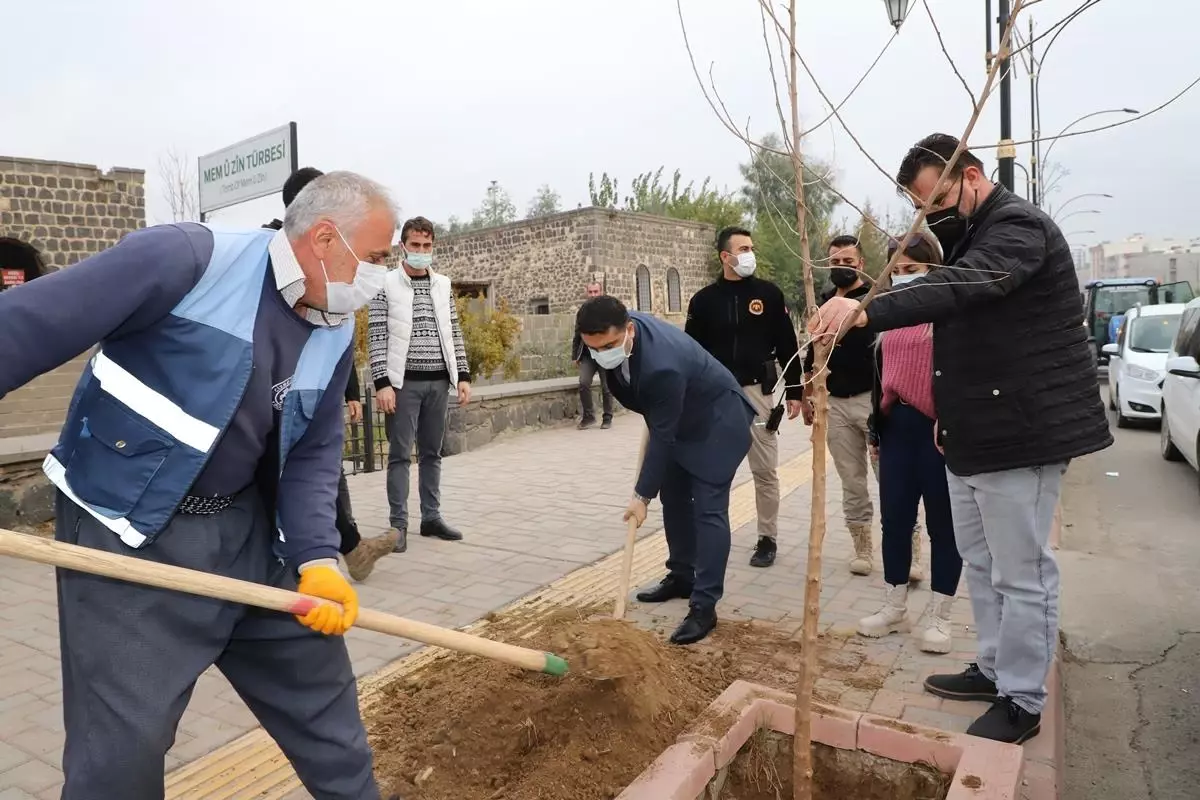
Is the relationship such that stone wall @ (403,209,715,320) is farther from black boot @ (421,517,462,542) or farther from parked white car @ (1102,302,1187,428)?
black boot @ (421,517,462,542)

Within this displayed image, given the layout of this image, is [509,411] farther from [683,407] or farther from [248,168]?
[683,407]

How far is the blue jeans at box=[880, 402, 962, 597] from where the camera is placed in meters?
3.65

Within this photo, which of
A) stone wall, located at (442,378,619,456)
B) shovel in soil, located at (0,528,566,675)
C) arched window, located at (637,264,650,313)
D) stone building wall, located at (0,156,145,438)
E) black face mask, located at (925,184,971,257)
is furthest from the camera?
arched window, located at (637,264,650,313)

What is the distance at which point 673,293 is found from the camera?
2630 cm

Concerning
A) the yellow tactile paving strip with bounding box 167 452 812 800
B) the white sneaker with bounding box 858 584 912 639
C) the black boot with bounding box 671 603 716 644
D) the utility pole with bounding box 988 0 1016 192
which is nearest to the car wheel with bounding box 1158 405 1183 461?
the utility pole with bounding box 988 0 1016 192

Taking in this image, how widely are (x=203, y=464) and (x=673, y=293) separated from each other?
2496cm

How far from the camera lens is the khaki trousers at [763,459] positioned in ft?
16.5

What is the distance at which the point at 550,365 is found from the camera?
16.2 metres

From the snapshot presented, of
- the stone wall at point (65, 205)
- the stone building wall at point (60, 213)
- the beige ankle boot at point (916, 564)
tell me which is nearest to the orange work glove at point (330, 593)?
the beige ankle boot at point (916, 564)

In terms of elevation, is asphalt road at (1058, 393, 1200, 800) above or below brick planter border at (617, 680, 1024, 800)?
below

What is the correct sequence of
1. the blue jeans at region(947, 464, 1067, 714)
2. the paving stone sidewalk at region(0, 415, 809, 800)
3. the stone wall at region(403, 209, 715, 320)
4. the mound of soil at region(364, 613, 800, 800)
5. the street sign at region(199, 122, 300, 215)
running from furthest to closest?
the stone wall at region(403, 209, 715, 320) < the street sign at region(199, 122, 300, 215) < the paving stone sidewalk at region(0, 415, 809, 800) < the blue jeans at region(947, 464, 1067, 714) < the mound of soil at region(364, 613, 800, 800)

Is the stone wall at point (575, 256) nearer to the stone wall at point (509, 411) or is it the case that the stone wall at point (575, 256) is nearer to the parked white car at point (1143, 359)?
the stone wall at point (509, 411)

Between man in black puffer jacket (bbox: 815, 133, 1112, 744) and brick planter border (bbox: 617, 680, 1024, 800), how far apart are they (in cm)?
59

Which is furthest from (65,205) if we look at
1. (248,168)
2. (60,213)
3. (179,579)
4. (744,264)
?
(179,579)
